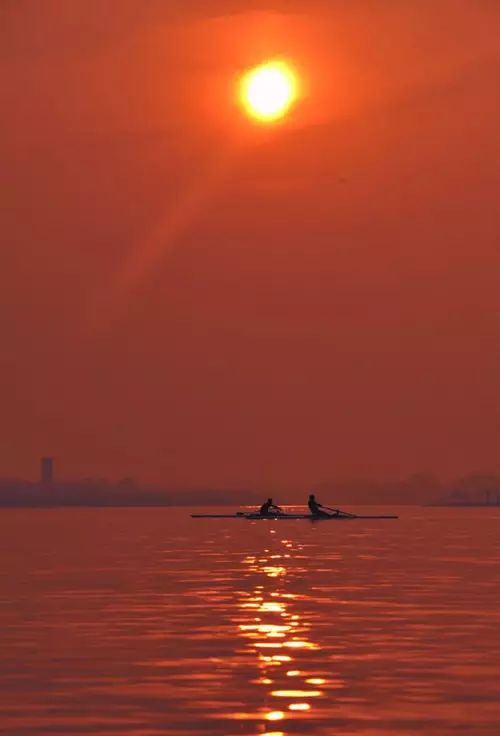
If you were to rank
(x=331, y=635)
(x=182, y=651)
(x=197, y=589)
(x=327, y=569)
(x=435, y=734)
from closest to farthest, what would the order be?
(x=435, y=734) < (x=182, y=651) < (x=331, y=635) < (x=197, y=589) < (x=327, y=569)

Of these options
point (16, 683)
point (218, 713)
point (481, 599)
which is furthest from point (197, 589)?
point (218, 713)

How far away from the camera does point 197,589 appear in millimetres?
63656

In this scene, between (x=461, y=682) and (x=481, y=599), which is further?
(x=481, y=599)

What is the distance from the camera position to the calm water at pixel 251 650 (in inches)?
1181

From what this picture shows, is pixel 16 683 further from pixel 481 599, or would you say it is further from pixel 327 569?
pixel 327 569

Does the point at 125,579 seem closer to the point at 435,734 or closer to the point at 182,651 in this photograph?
the point at 182,651

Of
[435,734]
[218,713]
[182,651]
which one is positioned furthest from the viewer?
[182,651]

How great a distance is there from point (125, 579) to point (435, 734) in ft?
139

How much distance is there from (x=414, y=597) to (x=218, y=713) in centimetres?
2835

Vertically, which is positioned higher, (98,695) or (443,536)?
(443,536)

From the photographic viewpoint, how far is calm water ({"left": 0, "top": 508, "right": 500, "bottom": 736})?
30.0 meters

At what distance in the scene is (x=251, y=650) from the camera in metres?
40.5

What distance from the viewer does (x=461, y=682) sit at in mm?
34438

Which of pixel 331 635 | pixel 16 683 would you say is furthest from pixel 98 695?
pixel 331 635
